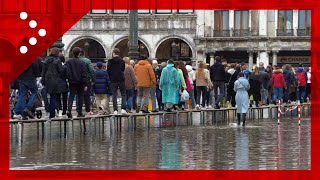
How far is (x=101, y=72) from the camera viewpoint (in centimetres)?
2670

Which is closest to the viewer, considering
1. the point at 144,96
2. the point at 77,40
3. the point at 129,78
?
the point at 129,78

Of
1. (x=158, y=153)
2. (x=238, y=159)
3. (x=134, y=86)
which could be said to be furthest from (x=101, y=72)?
(x=238, y=159)

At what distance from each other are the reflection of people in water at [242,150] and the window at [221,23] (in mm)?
47244

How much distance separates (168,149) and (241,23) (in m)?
53.8

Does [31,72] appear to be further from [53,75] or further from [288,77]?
[288,77]

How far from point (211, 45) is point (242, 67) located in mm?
36196

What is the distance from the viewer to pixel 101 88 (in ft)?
87.8

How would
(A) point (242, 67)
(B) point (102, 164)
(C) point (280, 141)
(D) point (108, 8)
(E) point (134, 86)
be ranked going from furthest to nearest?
1. (D) point (108, 8)
2. (A) point (242, 67)
3. (E) point (134, 86)
4. (C) point (280, 141)
5. (B) point (102, 164)

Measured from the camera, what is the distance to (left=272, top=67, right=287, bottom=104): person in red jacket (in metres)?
40.3

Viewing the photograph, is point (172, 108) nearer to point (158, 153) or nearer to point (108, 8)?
point (158, 153)

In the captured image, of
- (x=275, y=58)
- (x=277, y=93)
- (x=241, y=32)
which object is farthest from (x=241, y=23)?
(x=277, y=93)

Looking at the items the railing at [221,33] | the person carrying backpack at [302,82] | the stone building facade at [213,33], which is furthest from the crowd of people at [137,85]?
the railing at [221,33]
